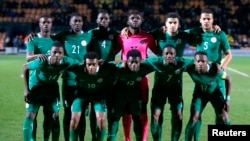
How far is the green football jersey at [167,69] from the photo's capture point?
7.95 m

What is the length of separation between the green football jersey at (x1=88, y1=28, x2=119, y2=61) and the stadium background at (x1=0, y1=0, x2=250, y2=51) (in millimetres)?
22268

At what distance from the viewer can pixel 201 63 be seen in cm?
782

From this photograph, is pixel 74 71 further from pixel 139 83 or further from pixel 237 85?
pixel 237 85

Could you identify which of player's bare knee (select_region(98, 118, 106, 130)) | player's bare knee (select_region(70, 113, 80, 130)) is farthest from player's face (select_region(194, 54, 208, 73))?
player's bare knee (select_region(70, 113, 80, 130))

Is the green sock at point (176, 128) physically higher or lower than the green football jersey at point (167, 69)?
lower

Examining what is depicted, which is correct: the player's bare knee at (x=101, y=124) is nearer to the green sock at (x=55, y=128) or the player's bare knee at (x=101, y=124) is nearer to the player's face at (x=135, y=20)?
the green sock at (x=55, y=128)

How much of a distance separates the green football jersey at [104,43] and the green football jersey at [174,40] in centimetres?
69

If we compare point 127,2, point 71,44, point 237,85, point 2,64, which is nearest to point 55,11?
point 127,2

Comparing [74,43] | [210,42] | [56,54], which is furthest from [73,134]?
[210,42]

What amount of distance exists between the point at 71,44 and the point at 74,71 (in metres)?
0.78

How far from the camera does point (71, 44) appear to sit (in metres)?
8.44

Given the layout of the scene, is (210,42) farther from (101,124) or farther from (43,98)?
(43,98)

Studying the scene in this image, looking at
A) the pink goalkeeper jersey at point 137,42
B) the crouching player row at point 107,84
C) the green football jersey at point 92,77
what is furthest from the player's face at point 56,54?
the pink goalkeeper jersey at point 137,42

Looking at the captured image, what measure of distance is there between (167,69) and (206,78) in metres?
0.58
